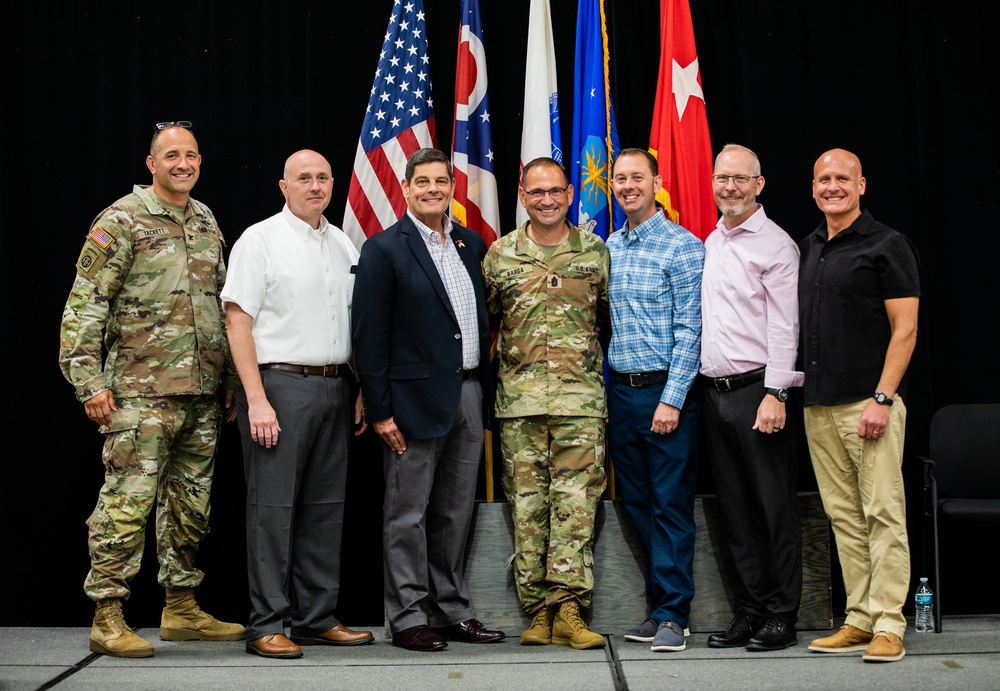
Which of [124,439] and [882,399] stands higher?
[882,399]

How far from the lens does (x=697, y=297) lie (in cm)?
385

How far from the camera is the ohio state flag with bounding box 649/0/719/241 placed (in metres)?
4.36

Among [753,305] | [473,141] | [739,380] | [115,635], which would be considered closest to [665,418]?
[739,380]

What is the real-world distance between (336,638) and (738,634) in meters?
1.48

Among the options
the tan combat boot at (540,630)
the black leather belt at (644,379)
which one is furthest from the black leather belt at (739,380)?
the tan combat boot at (540,630)

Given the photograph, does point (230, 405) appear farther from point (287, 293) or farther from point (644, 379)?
point (644, 379)

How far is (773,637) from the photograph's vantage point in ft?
12.2

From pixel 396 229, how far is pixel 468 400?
0.68 m

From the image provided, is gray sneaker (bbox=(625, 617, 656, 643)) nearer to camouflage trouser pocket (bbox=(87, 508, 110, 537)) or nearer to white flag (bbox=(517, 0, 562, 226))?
white flag (bbox=(517, 0, 562, 226))

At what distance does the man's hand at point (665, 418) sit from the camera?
12.4 feet

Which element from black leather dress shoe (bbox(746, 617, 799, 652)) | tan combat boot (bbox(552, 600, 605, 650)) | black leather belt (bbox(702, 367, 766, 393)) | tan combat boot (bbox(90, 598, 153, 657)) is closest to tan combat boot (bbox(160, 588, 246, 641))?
tan combat boot (bbox(90, 598, 153, 657))

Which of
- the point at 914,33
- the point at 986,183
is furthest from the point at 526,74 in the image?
the point at 986,183

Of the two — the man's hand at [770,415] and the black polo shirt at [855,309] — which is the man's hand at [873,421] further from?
the man's hand at [770,415]

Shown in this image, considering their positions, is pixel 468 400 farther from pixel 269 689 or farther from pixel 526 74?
pixel 526 74
